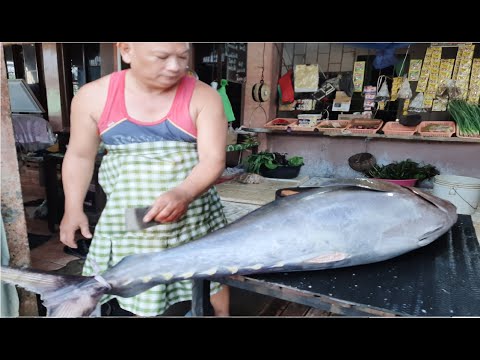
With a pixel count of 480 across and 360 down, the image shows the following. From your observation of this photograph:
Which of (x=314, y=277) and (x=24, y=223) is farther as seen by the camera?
(x=24, y=223)

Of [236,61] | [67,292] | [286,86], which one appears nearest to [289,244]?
[67,292]

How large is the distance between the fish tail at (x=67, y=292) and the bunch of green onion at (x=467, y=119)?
3551 millimetres

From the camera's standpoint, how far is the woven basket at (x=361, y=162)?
3.31m

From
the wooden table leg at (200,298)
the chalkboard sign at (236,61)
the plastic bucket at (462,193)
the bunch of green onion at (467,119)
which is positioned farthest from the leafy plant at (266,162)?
the wooden table leg at (200,298)

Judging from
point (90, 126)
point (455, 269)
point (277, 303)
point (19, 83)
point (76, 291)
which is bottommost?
point (277, 303)

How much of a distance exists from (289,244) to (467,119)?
10.1 ft

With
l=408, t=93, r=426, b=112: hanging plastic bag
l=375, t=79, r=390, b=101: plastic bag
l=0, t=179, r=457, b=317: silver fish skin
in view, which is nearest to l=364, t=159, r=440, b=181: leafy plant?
l=408, t=93, r=426, b=112: hanging plastic bag

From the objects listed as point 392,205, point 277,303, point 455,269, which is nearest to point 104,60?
point 392,205

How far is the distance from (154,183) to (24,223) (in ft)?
2.41

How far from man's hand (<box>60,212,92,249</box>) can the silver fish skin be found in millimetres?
158

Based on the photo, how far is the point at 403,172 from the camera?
316 cm

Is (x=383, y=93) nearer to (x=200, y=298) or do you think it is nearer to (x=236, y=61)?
(x=236, y=61)

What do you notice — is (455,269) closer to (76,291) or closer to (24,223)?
(76,291)

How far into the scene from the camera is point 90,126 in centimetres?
112
